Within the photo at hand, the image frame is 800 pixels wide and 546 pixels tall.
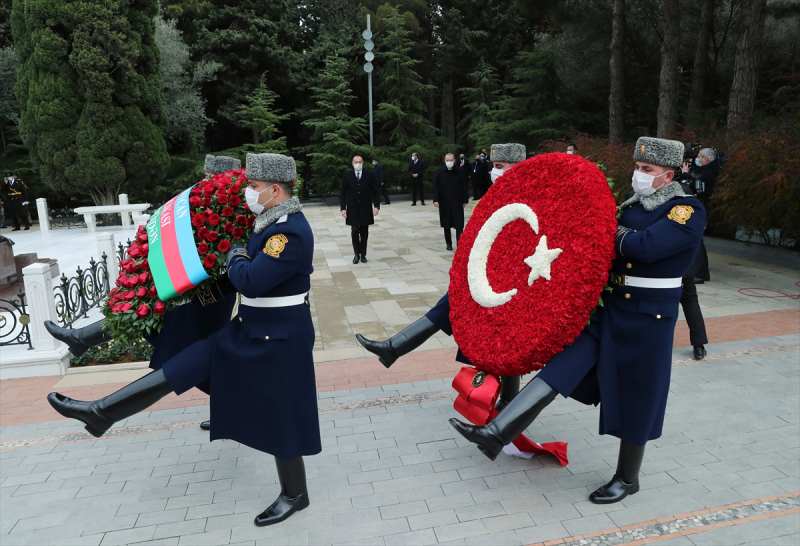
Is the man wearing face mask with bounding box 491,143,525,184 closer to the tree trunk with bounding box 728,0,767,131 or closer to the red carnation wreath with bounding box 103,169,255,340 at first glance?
the red carnation wreath with bounding box 103,169,255,340

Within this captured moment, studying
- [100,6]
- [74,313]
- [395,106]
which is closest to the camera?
[74,313]

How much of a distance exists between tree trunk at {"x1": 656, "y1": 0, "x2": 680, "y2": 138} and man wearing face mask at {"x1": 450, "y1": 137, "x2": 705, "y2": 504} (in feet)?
38.4

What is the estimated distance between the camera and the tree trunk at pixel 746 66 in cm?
1138

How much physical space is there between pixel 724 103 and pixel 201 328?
1687 centimetres

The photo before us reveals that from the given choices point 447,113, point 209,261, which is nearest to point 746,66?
point 209,261

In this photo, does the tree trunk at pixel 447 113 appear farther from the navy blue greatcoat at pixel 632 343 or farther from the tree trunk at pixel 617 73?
the navy blue greatcoat at pixel 632 343

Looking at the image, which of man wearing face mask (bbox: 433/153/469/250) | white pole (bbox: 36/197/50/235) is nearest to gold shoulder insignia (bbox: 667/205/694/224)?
man wearing face mask (bbox: 433/153/469/250)

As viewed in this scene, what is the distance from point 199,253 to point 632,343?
7.90ft

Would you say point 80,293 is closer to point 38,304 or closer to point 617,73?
point 38,304

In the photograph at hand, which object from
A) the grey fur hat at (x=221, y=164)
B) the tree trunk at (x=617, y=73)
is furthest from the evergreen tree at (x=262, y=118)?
the grey fur hat at (x=221, y=164)

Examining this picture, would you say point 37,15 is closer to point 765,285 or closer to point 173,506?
point 173,506

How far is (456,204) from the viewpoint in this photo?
10.9m

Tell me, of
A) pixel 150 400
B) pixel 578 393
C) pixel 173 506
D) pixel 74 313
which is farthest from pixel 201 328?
pixel 74 313

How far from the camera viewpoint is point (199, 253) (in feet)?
11.1
